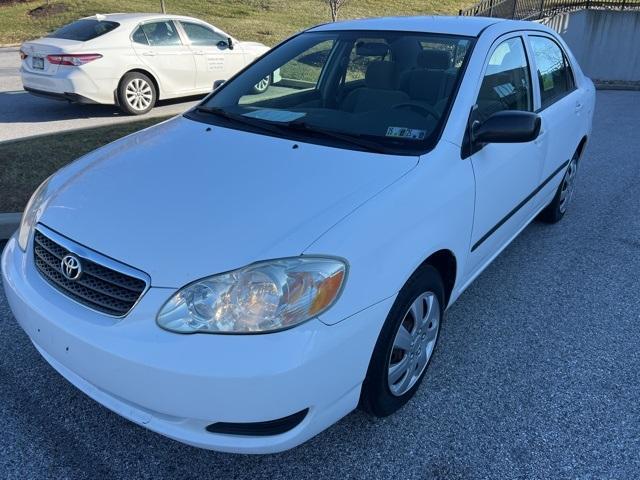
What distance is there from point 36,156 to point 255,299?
4.57m

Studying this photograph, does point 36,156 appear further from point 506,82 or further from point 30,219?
point 506,82

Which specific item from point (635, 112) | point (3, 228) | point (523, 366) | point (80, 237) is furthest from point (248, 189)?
point (635, 112)

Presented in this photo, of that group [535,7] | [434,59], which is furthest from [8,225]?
[535,7]

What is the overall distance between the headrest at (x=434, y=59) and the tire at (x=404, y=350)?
1261 mm

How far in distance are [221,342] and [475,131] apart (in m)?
1.70

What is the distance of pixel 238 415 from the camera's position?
179cm

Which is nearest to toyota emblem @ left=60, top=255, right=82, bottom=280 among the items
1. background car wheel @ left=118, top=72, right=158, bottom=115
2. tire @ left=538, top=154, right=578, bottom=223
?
tire @ left=538, top=154, right=578, bottom=223

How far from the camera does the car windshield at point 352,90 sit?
2715mm

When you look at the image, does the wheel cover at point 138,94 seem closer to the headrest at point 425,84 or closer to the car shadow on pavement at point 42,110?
the car shadow on pavement at point 42,110

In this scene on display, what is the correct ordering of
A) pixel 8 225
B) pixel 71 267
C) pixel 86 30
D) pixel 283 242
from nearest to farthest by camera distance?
pixel 283 242
pixel 71 267
pixel 8 225
pixel 86 30

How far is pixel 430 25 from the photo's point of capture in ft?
10.8

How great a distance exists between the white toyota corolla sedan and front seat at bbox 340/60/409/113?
1 centimetres

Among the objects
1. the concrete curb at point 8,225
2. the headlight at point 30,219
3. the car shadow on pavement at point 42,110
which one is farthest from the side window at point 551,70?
the car shadow on pavement at point 42,110

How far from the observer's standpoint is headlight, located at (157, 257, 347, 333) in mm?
1803
